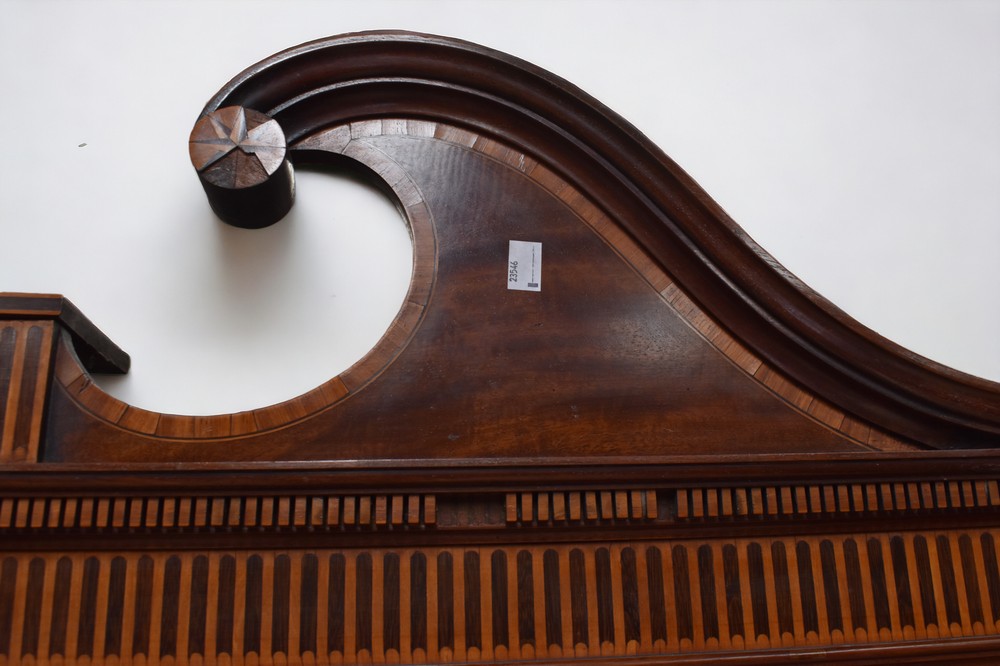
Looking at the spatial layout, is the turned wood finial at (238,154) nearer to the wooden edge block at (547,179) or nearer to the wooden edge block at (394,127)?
the wooden edge block at (394,127)

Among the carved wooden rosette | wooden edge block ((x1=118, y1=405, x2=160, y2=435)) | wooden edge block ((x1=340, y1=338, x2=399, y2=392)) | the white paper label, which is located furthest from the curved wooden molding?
wooden edge block ((x1=118, y1=405, x2=160, y2=435))

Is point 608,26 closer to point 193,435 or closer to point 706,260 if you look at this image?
point 706,260

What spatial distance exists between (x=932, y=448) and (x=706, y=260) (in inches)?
19.8

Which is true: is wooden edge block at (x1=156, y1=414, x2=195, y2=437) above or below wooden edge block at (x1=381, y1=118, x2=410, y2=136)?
below

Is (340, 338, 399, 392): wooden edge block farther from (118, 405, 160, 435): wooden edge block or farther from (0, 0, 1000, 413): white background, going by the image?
(118, 405, 160, 435): wooden edge block

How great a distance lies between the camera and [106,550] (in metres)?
1.19

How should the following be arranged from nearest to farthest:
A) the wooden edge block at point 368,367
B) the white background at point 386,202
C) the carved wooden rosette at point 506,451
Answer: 1. the carved wooden rosette at point 506,451
2. the wooden edge block at point 368,367
3. the white background at point 386,202

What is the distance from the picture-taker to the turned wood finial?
1323 mm

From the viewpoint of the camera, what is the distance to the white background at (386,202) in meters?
1.41

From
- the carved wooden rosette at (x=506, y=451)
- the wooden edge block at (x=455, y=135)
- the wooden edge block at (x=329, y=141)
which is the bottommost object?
the carved wooden rosette at (x=506, y=451)

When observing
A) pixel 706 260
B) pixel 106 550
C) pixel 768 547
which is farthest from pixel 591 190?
→ pixel 106 550

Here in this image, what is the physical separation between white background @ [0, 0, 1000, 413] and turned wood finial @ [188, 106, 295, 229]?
0.41 ft

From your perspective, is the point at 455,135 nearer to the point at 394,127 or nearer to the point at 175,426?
the point at 394,127

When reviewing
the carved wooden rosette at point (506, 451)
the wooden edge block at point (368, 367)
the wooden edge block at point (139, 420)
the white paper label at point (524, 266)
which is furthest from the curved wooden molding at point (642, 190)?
the wooden edge block at point (139, 420)
